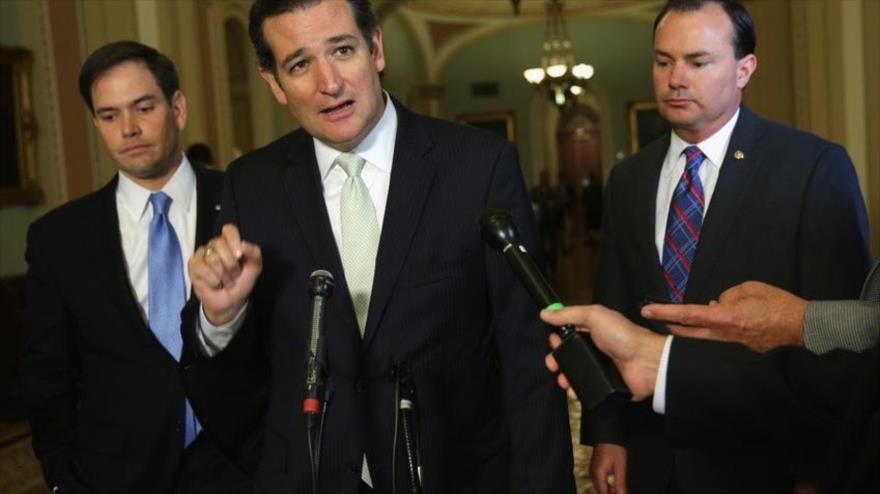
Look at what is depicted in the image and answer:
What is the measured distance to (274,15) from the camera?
6.09 feet

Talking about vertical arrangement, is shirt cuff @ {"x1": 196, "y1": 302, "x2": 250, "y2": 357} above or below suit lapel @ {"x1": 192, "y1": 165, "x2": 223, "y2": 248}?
below

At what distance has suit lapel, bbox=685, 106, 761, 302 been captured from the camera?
7.18 feet

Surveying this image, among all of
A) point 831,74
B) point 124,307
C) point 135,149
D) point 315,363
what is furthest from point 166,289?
point 831,74

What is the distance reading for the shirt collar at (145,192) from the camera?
246 cm

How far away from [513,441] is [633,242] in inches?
31.6

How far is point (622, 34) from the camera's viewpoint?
19.2 m

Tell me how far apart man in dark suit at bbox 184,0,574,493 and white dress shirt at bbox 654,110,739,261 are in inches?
24.5

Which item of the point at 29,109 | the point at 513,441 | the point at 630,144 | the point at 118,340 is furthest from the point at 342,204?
the point at 630,144

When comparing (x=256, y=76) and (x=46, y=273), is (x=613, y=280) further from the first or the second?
(x=256, y=76)

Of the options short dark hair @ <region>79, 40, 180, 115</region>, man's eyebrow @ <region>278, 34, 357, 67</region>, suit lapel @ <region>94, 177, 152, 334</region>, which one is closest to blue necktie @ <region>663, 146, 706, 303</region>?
man's eyebrow @ <region>278, 34, 357, 67</region>

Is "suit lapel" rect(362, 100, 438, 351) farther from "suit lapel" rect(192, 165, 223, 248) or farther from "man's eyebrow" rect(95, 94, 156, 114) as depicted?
"man's eyebrow" rect(95, 94, 156, 114)

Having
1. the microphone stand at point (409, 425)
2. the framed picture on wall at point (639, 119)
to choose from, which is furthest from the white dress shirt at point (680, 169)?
the framed picture on wall at point (639, 119)

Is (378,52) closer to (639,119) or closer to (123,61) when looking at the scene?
(123,61)

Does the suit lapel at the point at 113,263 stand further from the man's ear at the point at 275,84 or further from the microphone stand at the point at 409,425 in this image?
the microphone stand at the point at 409,425
